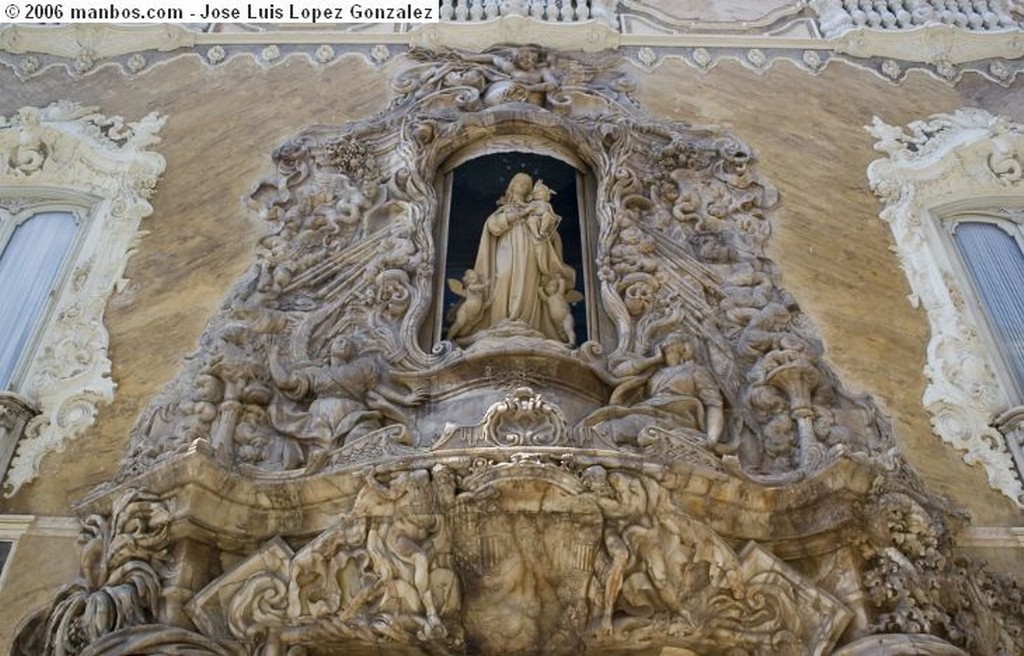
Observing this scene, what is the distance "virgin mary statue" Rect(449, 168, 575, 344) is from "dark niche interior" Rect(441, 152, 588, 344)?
0.63 meters

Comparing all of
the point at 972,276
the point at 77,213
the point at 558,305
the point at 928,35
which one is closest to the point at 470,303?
the point at 558,305

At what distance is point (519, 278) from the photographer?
275 inches

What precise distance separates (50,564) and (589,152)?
5019mm

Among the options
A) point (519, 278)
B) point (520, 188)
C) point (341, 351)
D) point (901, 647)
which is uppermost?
point (520, 188)

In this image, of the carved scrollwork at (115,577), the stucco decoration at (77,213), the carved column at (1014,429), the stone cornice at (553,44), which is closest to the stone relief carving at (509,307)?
the carved scrollwork at (115,577)

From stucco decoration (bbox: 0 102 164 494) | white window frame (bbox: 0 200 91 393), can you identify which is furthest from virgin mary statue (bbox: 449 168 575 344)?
white window frame (bbox: 0 200 91 393)

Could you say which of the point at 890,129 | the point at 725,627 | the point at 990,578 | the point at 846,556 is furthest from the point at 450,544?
the point at 890,129

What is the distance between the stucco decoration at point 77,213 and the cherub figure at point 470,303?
7.44ft

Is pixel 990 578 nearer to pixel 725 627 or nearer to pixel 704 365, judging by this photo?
pixel 725 627

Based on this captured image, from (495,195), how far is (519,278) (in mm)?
1913

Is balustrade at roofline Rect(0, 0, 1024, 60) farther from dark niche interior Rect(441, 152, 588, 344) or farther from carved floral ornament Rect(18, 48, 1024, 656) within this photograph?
carved floral ornament Rect(18, 48, 1024, 656)

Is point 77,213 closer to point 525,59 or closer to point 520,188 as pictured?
point 520,188

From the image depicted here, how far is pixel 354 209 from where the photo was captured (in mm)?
7852

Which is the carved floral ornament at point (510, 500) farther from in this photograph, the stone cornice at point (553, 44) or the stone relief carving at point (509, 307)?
the stone cornice at point (553, 44)
